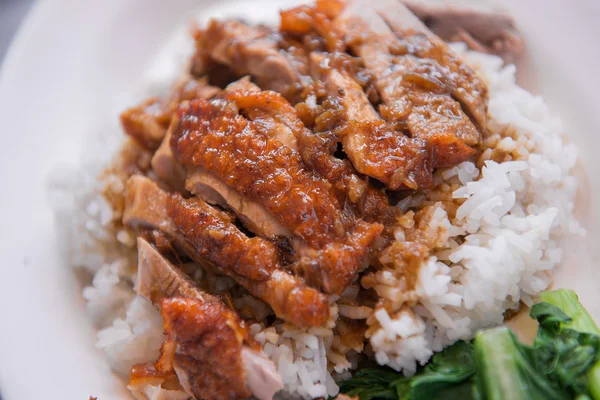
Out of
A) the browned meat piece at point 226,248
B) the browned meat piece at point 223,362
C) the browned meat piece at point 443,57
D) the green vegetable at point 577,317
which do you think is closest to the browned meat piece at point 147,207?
the browned meat piece at point 226,248

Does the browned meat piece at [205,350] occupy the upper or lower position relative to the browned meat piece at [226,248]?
lower

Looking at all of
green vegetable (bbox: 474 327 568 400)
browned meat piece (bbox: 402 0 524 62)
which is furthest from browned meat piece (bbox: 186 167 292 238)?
browned meat piece (bbox: 402 0 524 62)

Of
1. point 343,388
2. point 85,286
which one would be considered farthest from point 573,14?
point 85,286

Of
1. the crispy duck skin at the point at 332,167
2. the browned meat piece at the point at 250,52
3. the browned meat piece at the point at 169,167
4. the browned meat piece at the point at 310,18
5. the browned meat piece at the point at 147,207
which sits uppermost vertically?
the browned meat piece at the point at 310,18

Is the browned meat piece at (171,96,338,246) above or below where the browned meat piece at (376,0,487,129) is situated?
below

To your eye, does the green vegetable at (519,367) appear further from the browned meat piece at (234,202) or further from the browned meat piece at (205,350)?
the browned meat piece at (234,202)

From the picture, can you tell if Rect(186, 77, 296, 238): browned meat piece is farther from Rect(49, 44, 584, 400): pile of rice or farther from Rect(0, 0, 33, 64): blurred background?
Rect(0, 0, 33, 64): blurred background

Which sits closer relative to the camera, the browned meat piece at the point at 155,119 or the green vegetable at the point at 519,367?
the green vegetable at the point at 519,367
